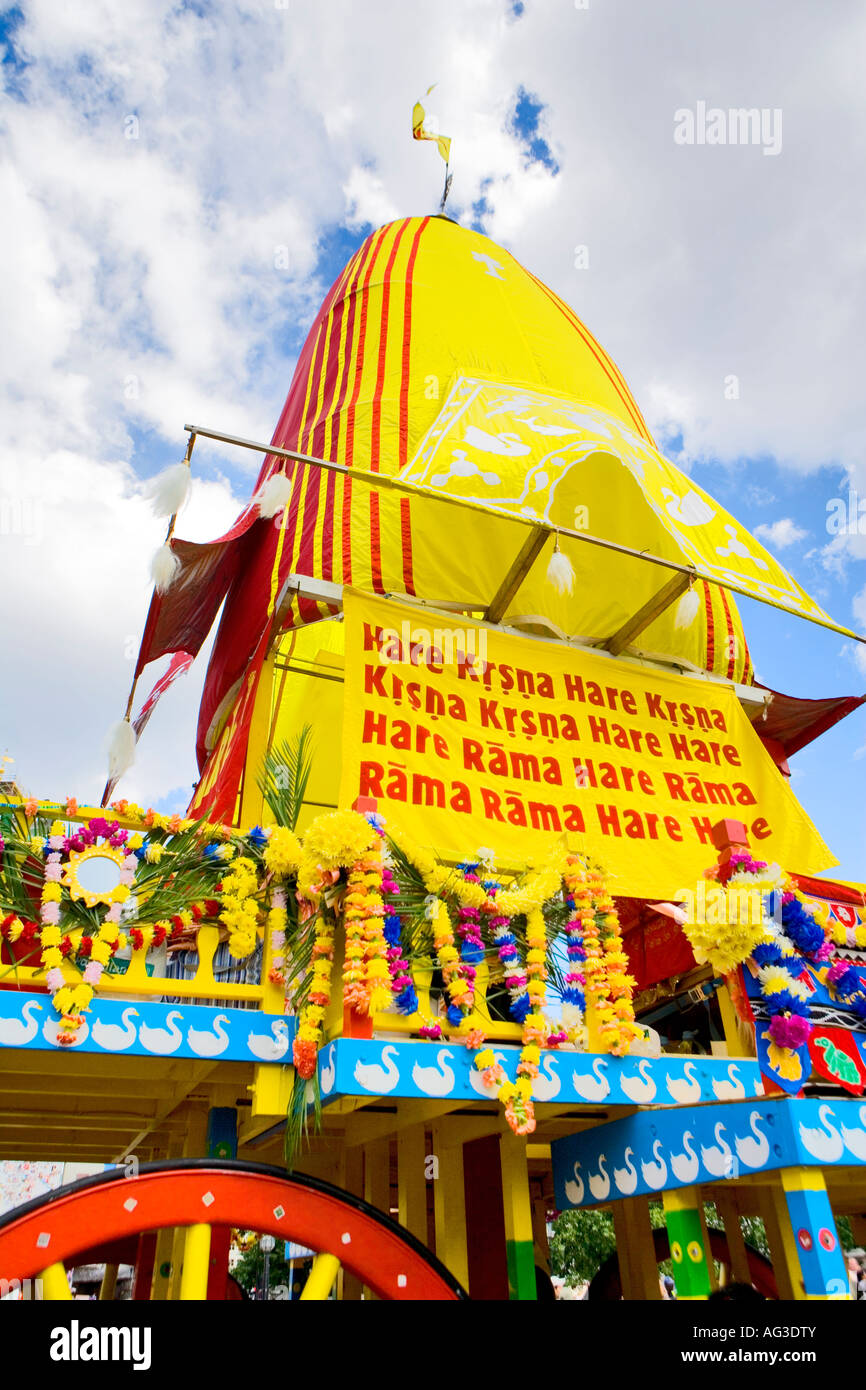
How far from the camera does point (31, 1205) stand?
309 cm

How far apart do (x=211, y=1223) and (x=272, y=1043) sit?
0.79m

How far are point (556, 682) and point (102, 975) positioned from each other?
371cm

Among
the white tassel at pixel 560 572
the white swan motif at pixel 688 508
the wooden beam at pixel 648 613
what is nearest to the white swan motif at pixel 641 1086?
the white tassel at pixel 560 572

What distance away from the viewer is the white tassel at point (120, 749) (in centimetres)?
595

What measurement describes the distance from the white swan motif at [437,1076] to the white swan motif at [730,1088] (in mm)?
1324

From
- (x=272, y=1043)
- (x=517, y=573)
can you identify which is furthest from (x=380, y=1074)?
(x=517, y=573)

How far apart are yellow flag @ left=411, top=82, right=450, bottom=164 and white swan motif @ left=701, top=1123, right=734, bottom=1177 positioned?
13274mm

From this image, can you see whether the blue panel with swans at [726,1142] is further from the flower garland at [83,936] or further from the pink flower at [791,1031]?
the flower garland at [83,936]

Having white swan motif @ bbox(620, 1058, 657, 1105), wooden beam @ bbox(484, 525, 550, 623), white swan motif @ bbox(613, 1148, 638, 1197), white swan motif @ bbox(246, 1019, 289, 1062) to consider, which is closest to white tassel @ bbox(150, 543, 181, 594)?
wooden beam @ bbox(484, 525, 550, 623)

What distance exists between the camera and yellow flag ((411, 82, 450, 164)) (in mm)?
12845

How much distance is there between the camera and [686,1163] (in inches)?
154

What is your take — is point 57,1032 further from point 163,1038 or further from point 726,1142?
point 726,1142
